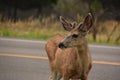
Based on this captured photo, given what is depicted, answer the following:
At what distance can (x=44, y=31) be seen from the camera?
2367 centimetres

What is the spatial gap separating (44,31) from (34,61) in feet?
32.1

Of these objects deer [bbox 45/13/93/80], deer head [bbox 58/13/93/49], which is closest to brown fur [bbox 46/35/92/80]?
deer [bbox 45/13/93/80]

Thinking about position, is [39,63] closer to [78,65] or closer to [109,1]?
[78,65]

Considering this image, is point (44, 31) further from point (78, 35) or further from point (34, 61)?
point (78, 35)

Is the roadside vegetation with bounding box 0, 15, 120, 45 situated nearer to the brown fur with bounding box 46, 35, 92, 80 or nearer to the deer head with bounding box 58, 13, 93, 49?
the brown fur with bounding box 46, 35, 92, 80

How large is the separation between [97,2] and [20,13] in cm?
2293

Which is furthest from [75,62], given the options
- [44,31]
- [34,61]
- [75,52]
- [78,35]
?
[44,31]

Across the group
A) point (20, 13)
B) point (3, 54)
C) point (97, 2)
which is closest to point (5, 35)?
point (97, 2)

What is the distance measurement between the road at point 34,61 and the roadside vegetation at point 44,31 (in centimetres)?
281

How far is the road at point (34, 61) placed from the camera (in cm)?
1182

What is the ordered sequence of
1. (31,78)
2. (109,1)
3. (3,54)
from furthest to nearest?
(109,1) → (3,54) → (31,78)

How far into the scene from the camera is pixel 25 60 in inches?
552

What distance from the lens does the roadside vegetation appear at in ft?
69.6

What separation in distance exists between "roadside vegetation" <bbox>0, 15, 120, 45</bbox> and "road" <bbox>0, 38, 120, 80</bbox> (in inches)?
111
